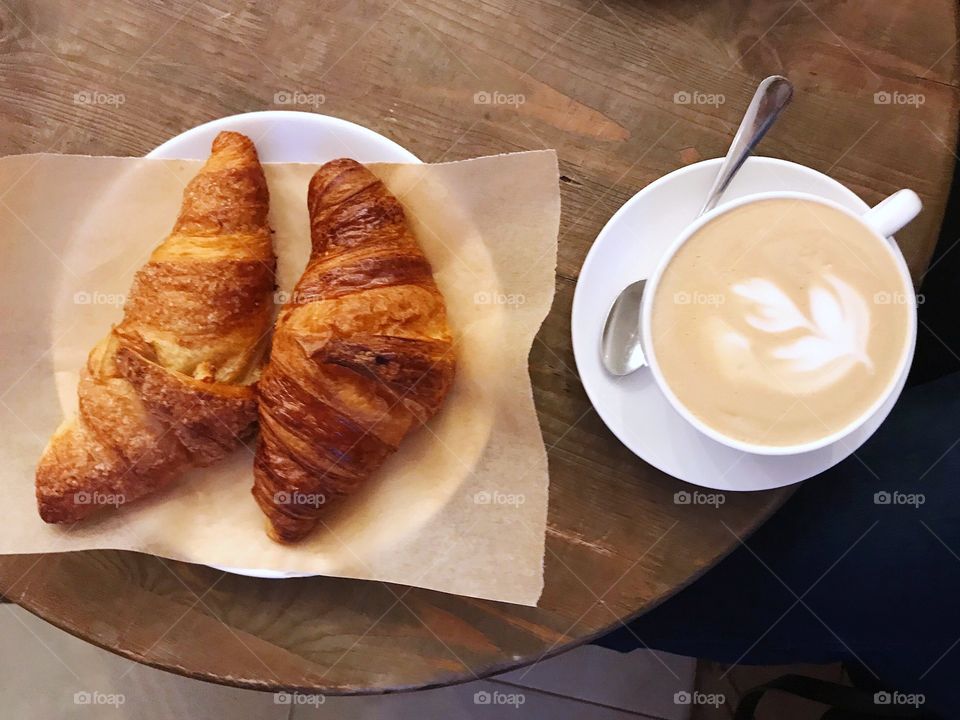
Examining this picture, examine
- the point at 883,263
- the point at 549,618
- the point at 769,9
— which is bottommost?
the point at 549,618

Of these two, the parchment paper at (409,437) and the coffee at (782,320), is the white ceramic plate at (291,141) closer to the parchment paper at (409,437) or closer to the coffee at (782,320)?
the parchment paper at (409,437)

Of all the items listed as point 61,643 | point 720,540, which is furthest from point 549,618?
point 61,643

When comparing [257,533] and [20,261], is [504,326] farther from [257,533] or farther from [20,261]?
[20,261]

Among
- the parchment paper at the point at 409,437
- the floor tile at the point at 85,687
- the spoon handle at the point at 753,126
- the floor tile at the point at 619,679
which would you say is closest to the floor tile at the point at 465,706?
the floor tile at the point at 619,679

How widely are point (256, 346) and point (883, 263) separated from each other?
80cm

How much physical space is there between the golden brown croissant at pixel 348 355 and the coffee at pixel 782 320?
0.30 metres

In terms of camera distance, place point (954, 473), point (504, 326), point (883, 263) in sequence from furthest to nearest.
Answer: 1. point (954, 473)
2. point (504, 326)
3. point (883, 263)

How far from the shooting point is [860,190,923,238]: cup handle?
787mm

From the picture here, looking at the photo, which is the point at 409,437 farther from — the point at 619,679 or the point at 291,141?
the point at 619,679

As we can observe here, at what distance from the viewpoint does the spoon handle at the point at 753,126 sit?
2.88 feet

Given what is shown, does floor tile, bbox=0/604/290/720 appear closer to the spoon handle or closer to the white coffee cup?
the white coffee cup

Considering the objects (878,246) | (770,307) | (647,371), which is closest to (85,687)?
(647,371)

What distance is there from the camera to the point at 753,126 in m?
0.89

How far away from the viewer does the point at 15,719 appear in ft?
5.56
